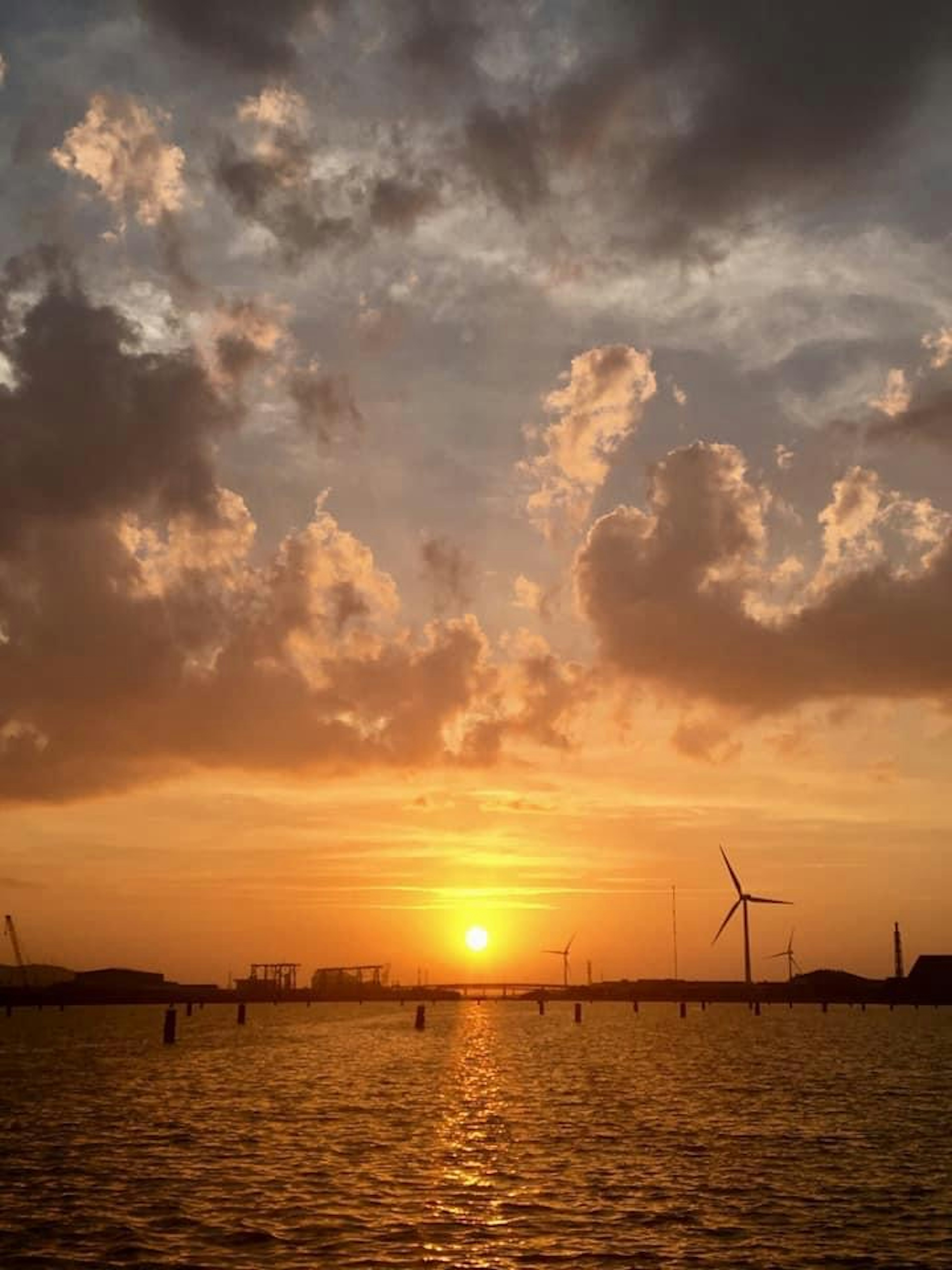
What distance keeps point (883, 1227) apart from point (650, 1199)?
324 inches

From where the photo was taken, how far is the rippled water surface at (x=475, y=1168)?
36.3 meters

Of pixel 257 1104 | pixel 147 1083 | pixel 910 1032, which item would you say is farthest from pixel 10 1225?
pixel 910 1032

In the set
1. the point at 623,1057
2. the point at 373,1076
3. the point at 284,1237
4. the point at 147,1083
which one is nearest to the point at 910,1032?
the point at 623,1057

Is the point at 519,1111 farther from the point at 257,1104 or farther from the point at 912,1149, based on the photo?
the point at 912,1149

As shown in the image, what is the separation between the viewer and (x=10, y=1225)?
38.9 meters

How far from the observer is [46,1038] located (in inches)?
6668

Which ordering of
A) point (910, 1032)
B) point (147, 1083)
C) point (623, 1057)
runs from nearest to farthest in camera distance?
point (147, 1083), point (623, 1057), point (910, 1032)

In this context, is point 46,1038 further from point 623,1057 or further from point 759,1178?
point 759,1178

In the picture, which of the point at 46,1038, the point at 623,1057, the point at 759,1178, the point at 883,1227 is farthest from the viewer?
the point at 46,1038

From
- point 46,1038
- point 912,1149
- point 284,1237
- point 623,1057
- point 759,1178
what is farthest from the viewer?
point 46,1038

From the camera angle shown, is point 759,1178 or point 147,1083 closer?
point 759,1178

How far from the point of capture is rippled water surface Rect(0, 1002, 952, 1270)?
36344 millimetres

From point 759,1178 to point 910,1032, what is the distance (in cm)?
15826

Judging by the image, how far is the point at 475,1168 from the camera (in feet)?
166
